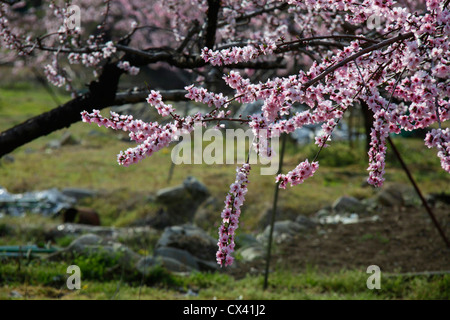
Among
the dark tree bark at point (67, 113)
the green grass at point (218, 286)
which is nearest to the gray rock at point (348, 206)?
the green grass at point (218, 286)

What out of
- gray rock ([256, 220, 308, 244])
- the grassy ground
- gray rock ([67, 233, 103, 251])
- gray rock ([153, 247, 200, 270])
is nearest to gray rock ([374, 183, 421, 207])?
the grassy ground

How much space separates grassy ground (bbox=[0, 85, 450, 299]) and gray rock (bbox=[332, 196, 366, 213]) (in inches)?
20.5

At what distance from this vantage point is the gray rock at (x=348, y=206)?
33.7 ft

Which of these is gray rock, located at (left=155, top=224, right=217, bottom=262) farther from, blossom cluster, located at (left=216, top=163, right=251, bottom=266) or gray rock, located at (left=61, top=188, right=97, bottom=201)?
blossom cluster, located at (left=216, top=163, right=251, bottom=266)

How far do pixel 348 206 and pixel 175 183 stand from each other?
4361 mm

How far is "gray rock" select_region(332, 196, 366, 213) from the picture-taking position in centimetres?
1027

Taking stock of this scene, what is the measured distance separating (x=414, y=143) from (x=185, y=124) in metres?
17.7

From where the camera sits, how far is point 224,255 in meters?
3.13

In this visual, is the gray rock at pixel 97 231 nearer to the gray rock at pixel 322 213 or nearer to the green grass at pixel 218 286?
the green grass at pixel 218 286

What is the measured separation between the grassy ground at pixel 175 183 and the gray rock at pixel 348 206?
521mm

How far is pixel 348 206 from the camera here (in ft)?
33.9

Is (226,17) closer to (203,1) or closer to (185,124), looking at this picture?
(203,1)
